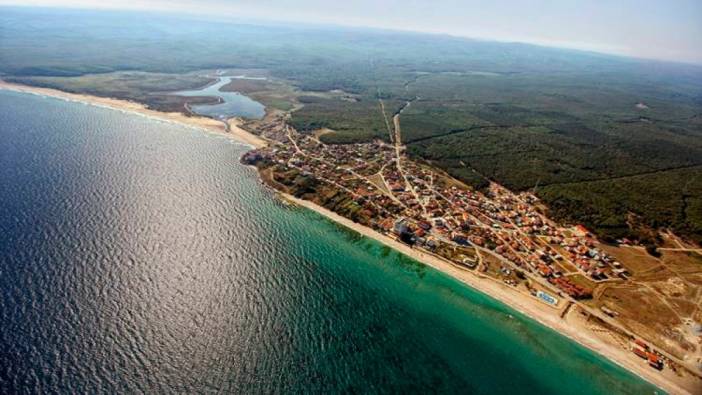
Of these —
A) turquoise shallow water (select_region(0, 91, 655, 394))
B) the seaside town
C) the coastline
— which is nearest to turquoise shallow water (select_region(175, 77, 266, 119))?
the seaside town

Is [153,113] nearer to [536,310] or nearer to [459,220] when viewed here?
[459,220]

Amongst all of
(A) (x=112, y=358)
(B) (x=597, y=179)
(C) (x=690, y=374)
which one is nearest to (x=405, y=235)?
(C) (x=690, y=374)

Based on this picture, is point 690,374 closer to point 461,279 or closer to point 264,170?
point 461,279

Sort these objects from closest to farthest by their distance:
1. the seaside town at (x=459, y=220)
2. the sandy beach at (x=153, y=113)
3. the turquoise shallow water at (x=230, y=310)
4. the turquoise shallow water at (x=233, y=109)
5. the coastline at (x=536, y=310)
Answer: the turquoise shallow water at (x=230, y=310) < the coastline at (x=536, y=310) < the seaside town at (x=459, y=220) < the sandy beach at (x=153, y=113) < the turquoise shallow water at (x=233, y=109)

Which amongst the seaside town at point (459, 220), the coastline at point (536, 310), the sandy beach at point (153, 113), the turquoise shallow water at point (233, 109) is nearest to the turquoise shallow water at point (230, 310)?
the coastline at point (536, 310)

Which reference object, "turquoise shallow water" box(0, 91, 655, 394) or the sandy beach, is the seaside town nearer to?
"turquoise shallow water" box(0, 91, 655, 394)

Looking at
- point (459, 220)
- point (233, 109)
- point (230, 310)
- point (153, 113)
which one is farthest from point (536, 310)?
point (153, 113)

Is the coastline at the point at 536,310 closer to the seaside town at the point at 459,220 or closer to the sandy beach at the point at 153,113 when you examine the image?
the seaside town at the point at 459,220
